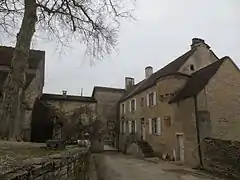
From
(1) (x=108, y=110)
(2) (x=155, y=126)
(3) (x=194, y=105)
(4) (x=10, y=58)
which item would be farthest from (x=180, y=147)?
(1) (x=108, y=110)

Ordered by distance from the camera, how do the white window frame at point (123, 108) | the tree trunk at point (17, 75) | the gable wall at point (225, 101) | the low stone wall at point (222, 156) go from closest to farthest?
the tree trunk at point (17, 75) → the low stone wall at point (222, 156) → the gable wall at point (225, 101) → the white window frame at point (123, 108)

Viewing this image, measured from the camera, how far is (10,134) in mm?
10211

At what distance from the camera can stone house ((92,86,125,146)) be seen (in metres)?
39.9

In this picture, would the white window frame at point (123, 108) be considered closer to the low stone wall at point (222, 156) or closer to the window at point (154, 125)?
the window at point (154, 125)

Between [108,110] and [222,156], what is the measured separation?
2604 cm

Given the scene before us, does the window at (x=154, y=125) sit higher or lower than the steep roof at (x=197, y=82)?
lower

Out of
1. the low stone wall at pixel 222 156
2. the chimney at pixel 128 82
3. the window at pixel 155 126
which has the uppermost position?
the chimney at pixel 128 82

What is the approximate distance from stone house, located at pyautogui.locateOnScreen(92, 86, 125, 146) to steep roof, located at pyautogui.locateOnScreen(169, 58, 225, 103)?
61.1 feet

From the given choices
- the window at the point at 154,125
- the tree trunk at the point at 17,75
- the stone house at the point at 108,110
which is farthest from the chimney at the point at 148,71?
the tree trunk at the point at 17,75

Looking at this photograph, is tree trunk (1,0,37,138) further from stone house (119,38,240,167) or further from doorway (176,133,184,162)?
doorway (176,133,184,162)

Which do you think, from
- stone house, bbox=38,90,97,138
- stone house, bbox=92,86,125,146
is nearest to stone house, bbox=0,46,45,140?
stone house, bbox=38,90,97,138

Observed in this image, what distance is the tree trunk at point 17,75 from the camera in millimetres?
9031

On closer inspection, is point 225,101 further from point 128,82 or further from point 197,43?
point 128,82

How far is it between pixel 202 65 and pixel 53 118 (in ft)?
54.9
